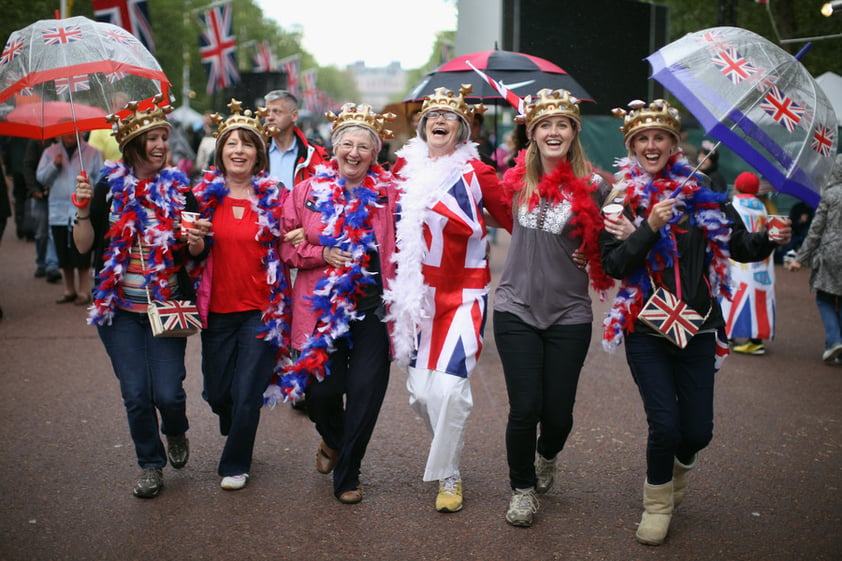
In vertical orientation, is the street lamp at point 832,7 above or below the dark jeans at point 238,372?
above

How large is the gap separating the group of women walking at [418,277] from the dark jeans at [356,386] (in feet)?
0.04

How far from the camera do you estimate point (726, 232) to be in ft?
13.3

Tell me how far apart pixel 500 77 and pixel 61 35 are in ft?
10.5

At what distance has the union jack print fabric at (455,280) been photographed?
432cm

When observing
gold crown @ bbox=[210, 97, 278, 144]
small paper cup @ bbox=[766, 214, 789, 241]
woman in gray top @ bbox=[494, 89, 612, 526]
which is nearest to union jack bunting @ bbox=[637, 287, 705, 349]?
woman in gray top @ bbox=[494, 89, 612, 526]

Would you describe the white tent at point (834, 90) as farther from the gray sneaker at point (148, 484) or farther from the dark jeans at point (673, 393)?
the gray sneaker at point (148, 484)

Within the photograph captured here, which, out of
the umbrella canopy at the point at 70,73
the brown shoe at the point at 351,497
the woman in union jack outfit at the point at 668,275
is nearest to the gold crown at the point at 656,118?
the woman in union jack outfit at the point at 668,275

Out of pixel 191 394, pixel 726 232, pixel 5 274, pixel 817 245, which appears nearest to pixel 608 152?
pixel 817 245

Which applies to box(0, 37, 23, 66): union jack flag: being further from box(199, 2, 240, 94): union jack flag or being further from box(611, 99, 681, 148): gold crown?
box(199, 2, 240, 94): union jack flag

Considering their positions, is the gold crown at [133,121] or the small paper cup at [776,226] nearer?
the small paper cup at [776,226]

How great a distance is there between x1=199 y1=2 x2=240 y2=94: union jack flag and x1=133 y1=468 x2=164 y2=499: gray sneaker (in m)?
21.0

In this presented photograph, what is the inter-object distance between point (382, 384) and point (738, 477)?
2128mm

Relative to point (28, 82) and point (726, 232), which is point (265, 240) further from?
point (726, 232)

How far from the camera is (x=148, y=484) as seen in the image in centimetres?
447
